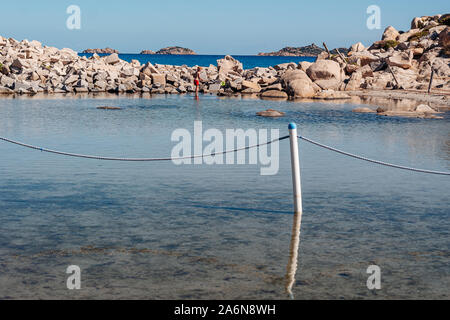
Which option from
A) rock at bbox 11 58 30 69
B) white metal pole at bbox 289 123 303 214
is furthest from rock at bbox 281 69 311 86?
white metal pole at bbox 289 123 303 214

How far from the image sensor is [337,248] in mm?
7484

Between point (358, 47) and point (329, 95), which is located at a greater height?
point (358, 47)

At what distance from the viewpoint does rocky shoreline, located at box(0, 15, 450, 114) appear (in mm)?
45156

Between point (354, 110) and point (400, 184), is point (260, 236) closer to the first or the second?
point (400, 184)

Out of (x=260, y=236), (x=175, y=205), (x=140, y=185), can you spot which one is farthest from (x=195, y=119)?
(x=260, y=236)

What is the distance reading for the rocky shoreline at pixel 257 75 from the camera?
45.2m

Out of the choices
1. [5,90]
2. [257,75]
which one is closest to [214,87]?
[257,75]

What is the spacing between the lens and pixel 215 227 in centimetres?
845

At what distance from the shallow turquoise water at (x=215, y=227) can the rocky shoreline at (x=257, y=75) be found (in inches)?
1156

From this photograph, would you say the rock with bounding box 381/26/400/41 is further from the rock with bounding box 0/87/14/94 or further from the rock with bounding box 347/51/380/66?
the rock with bounding box 0/87/14/94

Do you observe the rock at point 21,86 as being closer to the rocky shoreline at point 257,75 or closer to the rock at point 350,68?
the rocky shoreline at point 257,75

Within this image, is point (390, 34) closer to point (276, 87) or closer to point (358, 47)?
point (358, 47)

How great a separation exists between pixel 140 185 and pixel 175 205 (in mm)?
1882

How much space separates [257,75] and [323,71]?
1237cm
